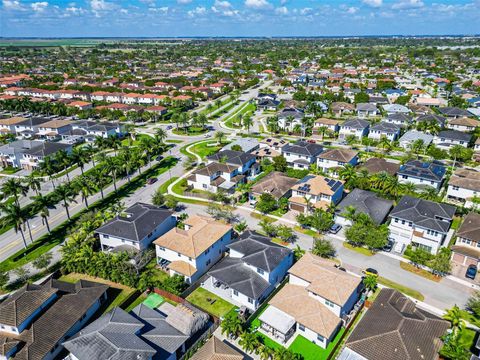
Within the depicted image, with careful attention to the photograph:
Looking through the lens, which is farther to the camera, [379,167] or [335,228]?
[379,167]

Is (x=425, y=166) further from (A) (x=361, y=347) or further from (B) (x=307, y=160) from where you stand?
(A) (x=361, y=347)

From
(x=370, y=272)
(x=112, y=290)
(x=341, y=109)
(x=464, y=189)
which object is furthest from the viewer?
(x=341, y=109)

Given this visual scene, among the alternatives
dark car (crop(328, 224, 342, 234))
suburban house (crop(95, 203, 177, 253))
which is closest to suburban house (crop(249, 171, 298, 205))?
dark car (crop(328, 224, 342, 234))

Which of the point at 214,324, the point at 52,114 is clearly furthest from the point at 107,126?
the point at 214,324

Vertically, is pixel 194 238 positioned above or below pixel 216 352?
above

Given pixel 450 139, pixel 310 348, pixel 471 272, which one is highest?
pixel 450 139

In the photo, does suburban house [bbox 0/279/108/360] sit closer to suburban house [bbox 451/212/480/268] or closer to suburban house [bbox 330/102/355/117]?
suburban house [bbox 451/212/480/268]

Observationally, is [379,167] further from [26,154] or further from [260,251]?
[26,154]

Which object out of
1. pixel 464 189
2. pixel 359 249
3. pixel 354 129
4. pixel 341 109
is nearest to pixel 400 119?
pixel 354 129
